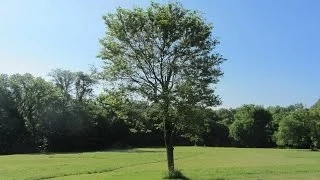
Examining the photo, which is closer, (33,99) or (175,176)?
(175,176)

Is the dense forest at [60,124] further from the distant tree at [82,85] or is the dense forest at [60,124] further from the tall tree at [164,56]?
the tall tree at [164,56]

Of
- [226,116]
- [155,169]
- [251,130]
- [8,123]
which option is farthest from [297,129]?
[155,169]

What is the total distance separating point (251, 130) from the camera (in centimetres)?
12975

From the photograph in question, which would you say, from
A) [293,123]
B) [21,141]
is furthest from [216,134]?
[21,141]

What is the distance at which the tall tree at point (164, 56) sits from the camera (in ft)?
108

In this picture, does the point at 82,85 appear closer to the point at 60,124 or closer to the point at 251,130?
the point at 60,124

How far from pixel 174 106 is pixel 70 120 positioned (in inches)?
3020

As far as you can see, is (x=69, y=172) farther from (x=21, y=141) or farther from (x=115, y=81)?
(x=21, y=141)

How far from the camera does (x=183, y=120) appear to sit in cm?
3344

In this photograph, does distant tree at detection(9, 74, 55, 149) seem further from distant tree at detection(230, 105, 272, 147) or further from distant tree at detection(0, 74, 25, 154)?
distant tree at detection(230, 105, 272, 147)

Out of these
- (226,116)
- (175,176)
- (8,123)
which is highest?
(226,116)

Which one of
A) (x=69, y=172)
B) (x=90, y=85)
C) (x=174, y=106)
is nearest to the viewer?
(x=174, y=106)

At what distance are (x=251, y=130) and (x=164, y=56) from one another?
100 metres

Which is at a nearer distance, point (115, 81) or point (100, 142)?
point (115, 81)
